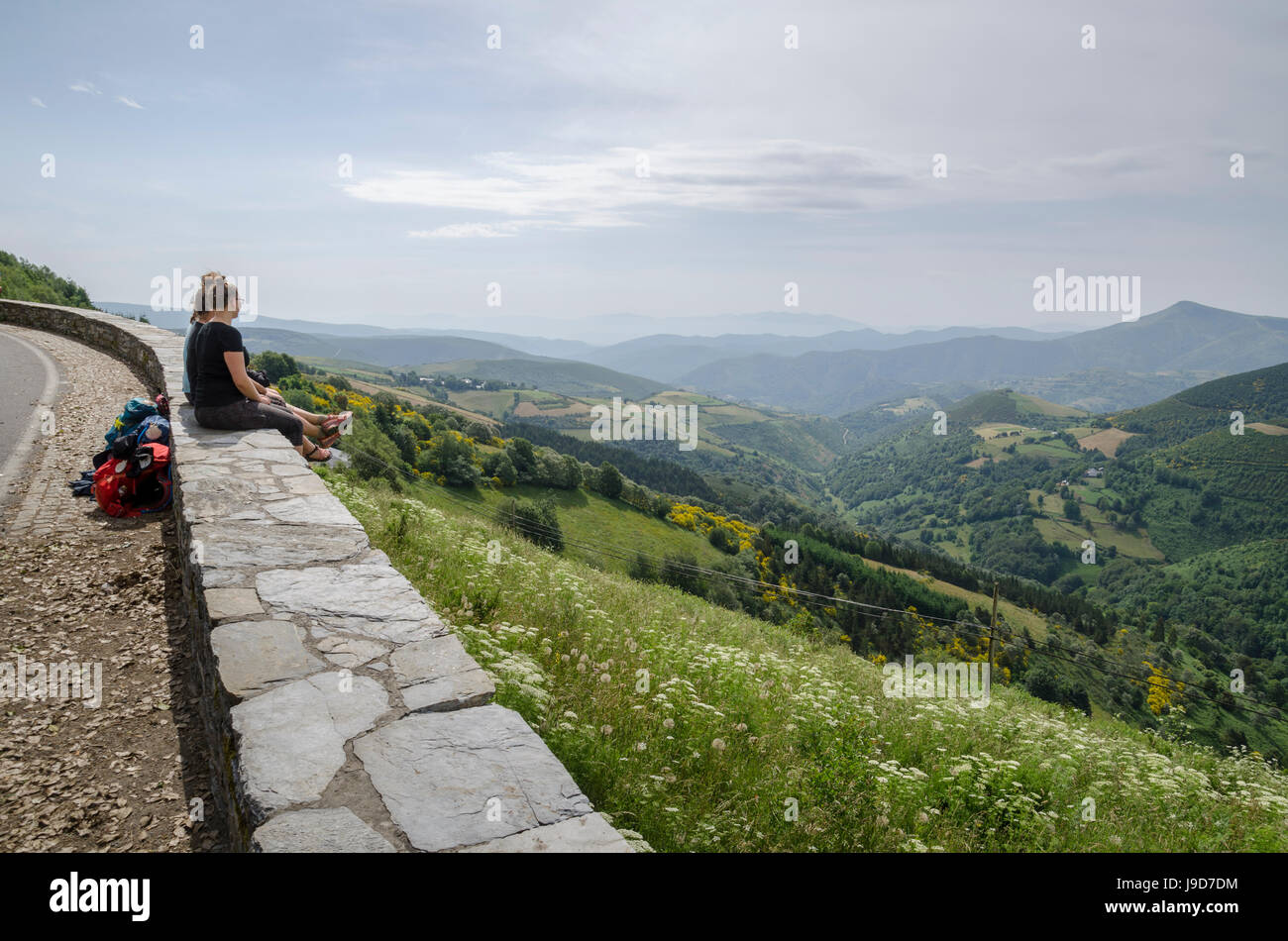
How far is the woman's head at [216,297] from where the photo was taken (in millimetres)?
6863

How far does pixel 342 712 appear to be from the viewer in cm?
285

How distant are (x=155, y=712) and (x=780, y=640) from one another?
7.82 m

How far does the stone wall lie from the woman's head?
270 centimetres

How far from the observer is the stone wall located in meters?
2.28

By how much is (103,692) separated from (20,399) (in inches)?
364

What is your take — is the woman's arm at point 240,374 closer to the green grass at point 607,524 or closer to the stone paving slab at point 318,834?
the stone paving slab at point 318,834

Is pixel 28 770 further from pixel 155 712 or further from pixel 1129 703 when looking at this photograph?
pixel 1129 703

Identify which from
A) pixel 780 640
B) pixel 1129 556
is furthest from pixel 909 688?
pixel 1129 556

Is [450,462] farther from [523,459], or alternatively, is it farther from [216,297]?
[216,297]

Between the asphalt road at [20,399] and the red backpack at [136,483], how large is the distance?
857 millimetres

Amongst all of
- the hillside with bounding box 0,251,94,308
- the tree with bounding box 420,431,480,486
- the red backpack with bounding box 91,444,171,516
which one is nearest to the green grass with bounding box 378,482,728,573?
the tree with bounding box 420,431,480,486
